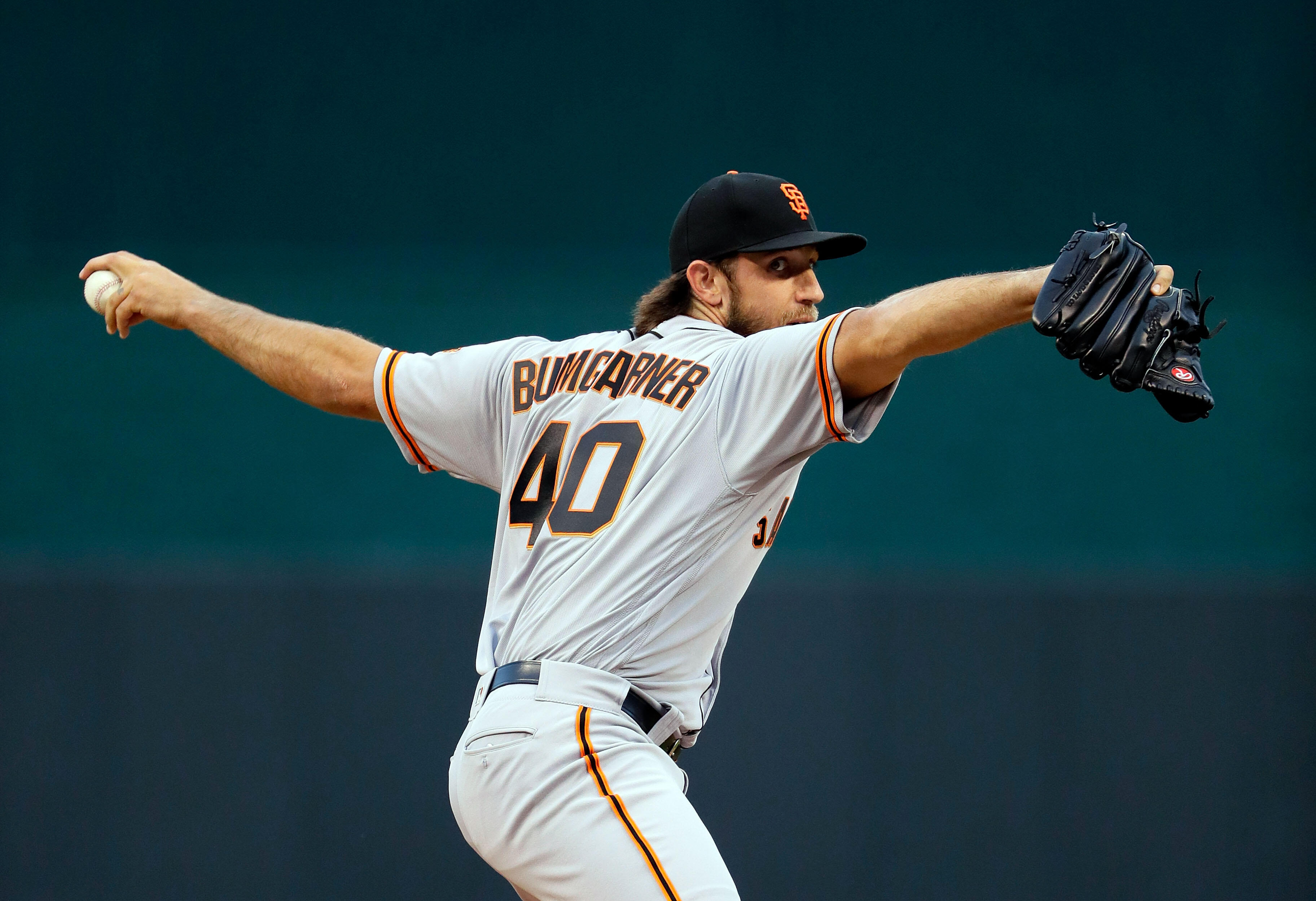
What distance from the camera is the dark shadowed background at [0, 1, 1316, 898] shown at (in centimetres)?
463

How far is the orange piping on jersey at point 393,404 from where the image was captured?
2.45m

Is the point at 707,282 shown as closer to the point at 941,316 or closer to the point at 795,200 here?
the point at 795,200

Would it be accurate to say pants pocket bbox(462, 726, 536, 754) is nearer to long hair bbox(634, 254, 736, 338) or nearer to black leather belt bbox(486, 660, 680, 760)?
black leather belt bbox(486, 660, 680, 760)

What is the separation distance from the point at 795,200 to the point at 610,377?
2.00ft

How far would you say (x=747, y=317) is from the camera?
253 cm

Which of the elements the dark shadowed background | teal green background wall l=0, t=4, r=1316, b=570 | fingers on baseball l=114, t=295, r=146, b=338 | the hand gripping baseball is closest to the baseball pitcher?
the hand gripping baseball

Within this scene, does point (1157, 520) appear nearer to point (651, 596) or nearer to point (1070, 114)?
point (1070, 114)

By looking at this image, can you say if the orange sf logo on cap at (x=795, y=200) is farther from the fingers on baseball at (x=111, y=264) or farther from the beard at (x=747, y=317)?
the fingers on baseball at (x=111, y=264)

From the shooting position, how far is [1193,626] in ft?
15.5

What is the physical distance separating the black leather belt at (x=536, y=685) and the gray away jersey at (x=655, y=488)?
0.02 meters

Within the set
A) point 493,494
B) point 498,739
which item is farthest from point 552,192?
point 498,739

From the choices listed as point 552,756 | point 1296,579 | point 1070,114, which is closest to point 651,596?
point 552,756

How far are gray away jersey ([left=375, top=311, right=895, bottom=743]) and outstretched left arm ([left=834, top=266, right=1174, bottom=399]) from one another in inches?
3.2

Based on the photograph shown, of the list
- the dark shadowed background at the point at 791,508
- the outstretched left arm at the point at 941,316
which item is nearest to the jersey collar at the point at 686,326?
the outstretched left arm at the point at 941,316
